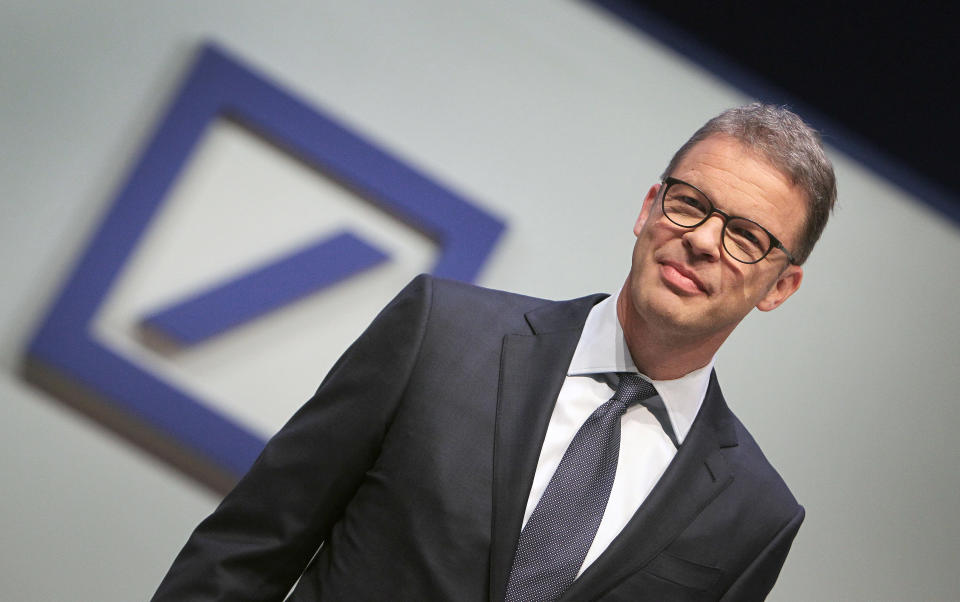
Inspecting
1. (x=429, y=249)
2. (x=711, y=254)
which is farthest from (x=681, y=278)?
(x=429, y=249)

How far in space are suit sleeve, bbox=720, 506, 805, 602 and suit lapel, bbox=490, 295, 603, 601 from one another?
1.34 feet

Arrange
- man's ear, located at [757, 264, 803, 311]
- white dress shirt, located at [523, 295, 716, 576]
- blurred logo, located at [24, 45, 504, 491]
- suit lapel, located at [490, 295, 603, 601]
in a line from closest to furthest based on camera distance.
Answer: suit lapel, located at [490, 295, 603, 601] < white dress shirt, located at [523, 295, 716, 576] < man's ear, located at [757, 264, 803, 311] < blurred logo, located at [24, 45, 504, 491]

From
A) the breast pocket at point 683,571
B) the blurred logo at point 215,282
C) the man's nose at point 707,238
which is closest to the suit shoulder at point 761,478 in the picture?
the breast pocket at point 683,571

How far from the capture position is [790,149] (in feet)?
4.68

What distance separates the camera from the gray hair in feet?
4.66

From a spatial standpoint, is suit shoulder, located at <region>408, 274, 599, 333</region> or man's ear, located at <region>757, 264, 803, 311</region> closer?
suit shoulder, located at <region>408, 274, 599, 333</region>

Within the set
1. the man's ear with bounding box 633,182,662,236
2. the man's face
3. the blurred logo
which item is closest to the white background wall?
the blurred logo

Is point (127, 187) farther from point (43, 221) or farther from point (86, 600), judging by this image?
point (86, 600)

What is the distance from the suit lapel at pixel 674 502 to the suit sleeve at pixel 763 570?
133 millimetres

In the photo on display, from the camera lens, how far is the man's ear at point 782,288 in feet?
5.05

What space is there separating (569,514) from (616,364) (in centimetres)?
24

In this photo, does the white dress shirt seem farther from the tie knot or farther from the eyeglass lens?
the eyeglass lens

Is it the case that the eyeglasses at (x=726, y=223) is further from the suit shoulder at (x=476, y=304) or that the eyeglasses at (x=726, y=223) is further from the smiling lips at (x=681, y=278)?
the suit shoulder at (x=476, y=304)

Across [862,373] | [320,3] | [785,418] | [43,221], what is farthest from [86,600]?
[862,373]
